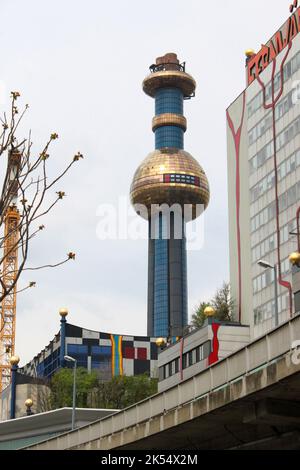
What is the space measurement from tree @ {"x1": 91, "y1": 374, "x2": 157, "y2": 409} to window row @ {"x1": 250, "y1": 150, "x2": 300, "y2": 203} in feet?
138

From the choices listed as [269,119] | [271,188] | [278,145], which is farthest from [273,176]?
[269,119]

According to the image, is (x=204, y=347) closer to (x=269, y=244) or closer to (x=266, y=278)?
(x=266, y=278)

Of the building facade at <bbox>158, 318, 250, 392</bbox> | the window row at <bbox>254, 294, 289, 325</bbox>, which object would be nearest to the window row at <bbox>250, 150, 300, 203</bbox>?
the window row at <bbox>254, 294, 289, 325</bbox>

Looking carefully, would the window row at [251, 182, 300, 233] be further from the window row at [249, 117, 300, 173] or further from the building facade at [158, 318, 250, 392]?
the building facade at [158, 318, 250, 392]

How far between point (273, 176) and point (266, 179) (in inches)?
70.3

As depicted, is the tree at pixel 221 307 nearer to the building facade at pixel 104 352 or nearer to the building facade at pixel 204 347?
the building facade at pixel 204 347

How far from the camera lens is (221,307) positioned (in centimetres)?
10806

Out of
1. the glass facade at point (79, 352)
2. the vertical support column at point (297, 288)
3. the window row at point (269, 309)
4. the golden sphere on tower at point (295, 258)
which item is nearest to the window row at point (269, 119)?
the window row at point (269, 309)

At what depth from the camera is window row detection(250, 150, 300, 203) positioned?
92900mm

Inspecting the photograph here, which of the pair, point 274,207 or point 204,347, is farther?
point 274,207

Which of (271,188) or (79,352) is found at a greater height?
(271,188)

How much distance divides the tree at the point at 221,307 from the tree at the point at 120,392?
19209mm
